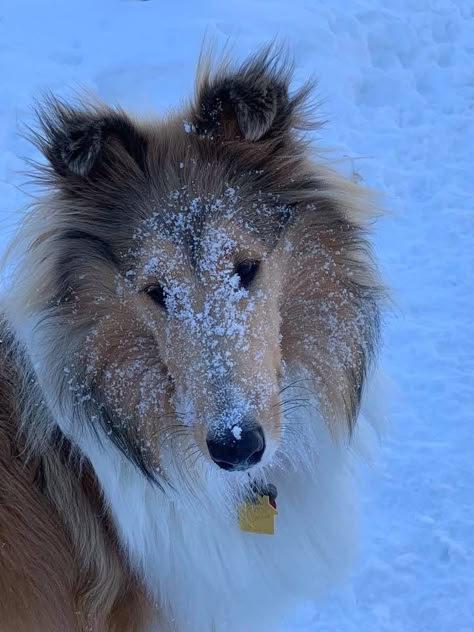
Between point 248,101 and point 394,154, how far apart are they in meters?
3.53

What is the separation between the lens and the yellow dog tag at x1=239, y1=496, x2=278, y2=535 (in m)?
2.52

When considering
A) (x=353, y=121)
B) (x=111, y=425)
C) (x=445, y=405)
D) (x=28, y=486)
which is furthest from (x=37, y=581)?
(x=353, y=121)

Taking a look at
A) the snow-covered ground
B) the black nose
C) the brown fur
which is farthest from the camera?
the snow-covered ground

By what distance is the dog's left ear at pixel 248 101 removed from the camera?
222 cm

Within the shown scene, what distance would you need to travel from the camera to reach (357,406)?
→ 2586 mm

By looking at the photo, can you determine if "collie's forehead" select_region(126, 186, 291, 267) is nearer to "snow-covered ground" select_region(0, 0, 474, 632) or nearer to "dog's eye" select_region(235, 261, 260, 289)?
"dog's eye" select_region(235, 261, 260, 289)

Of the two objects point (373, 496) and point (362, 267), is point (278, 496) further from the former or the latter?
point (373, 496)

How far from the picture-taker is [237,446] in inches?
80.5

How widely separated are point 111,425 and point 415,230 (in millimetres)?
3098

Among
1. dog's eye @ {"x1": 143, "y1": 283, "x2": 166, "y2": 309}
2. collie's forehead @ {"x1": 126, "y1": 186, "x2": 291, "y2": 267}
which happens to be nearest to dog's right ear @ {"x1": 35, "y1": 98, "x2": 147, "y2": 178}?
collie's forehead @ {"x1": 126, "y1": 186, "x2": 291, "y2": 267}

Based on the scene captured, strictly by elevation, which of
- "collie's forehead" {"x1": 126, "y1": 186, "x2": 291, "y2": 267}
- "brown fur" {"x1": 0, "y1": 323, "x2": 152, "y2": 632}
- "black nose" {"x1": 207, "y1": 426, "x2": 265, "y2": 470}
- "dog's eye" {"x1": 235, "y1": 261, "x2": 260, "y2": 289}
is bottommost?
"brown fur" {"x1": 0, "y1": 323, "x2": 152, "y2": 632}

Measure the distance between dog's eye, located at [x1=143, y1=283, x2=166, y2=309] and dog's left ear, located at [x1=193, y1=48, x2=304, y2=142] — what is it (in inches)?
19.4

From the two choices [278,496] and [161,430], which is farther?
[278,496]

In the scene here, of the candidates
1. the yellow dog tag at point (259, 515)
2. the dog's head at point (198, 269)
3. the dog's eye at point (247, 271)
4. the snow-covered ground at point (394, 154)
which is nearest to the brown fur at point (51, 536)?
the dog's head at point (198, 269)
